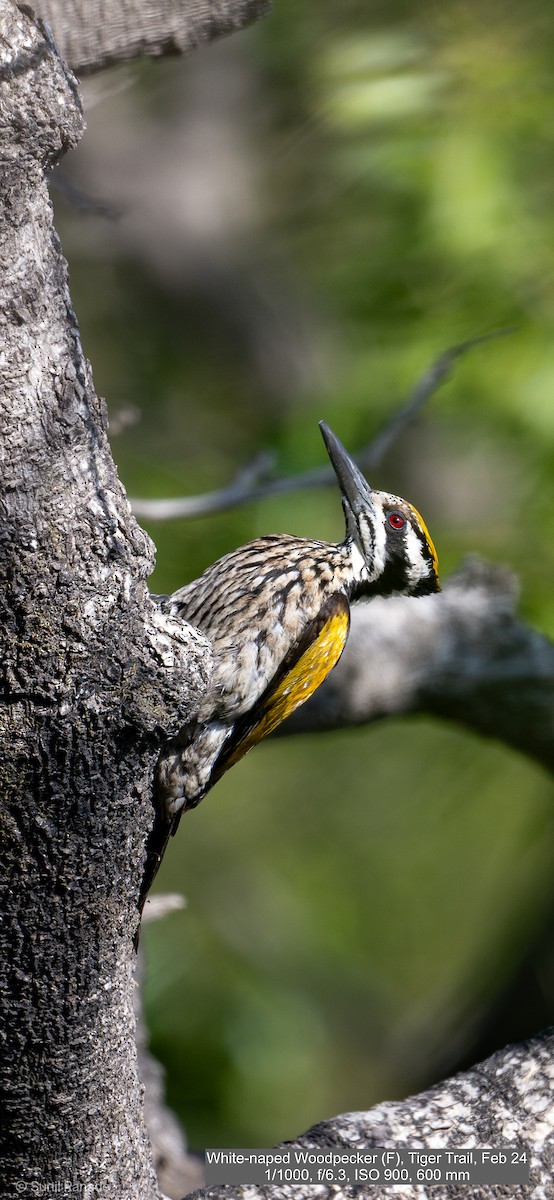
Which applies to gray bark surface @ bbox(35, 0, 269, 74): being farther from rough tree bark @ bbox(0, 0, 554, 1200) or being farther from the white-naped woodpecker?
rough tree bark @ bbox(0, 0, 554, 1200)

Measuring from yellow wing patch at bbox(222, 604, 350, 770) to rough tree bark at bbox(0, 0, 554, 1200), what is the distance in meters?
0.79

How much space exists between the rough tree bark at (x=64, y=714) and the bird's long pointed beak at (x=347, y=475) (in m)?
1.04

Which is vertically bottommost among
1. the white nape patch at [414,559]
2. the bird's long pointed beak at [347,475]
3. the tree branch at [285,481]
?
the tree branch at [285,481]

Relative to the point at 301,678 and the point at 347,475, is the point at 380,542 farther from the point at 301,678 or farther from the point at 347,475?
the point at 301,678

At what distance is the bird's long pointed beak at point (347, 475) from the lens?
2578mm

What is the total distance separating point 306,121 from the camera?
4488mm

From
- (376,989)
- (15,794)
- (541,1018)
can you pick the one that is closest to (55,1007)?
(15,794)

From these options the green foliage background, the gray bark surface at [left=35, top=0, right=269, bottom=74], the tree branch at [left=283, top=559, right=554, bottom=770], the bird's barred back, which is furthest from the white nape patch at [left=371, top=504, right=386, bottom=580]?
the gray bark surface at [left=35, top=0, right=269, bottom=74]

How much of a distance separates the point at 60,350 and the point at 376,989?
6.39m

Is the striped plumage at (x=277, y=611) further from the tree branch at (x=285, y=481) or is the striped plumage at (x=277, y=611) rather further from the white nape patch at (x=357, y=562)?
the tree branch at (x=285, y=481)

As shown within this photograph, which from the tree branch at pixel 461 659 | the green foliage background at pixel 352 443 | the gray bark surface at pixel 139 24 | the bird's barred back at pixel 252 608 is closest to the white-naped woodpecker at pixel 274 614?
the bird's barred back at pixel 252 608

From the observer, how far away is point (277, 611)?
257cm

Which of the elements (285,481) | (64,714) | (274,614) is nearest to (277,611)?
(274,614)

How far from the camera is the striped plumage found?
2.51 m
